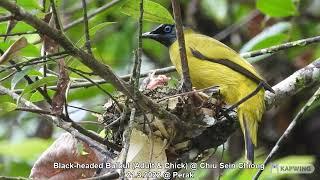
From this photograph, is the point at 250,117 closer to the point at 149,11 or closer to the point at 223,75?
the point at 223,75

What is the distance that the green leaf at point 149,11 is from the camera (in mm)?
3229

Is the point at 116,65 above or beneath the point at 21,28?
above

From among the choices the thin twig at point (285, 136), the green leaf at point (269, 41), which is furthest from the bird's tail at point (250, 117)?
the green leaf at point (269, 41)

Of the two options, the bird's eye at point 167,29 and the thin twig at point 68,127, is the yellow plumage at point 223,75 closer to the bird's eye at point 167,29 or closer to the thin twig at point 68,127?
the bird's eye at point 167,29

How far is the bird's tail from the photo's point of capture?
3.78 metres

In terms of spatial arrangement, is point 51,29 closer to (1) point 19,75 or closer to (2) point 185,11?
(1) point 19,75

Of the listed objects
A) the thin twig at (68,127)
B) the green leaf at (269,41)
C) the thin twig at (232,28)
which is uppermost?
the thin twig at (232,28)

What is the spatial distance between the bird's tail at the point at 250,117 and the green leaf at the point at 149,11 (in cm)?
81

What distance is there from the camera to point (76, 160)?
3.45 meters

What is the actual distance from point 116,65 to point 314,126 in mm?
2195

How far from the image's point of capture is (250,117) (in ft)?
12.7

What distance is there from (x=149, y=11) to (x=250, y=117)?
98cm

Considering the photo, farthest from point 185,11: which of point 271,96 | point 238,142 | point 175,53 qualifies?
point 271,96

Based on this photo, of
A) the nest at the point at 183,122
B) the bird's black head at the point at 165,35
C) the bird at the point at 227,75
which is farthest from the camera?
the bird's black head at the point at 165,35
